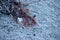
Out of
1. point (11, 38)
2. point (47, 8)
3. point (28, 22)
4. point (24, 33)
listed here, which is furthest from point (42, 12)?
point (11, 38)

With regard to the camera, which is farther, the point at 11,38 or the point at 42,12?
the point at 42,12

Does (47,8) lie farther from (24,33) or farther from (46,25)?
(24,33)

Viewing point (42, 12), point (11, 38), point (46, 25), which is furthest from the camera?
point (42, 12)

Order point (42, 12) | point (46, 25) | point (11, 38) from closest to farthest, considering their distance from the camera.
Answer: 1. point (11, 38)
2. point (46, 25)
3. point (42, 12)

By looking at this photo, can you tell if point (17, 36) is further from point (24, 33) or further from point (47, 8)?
point (47, 8)

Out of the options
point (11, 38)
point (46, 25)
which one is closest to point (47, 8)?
point (46, 25)

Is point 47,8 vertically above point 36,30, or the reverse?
point 47,8
